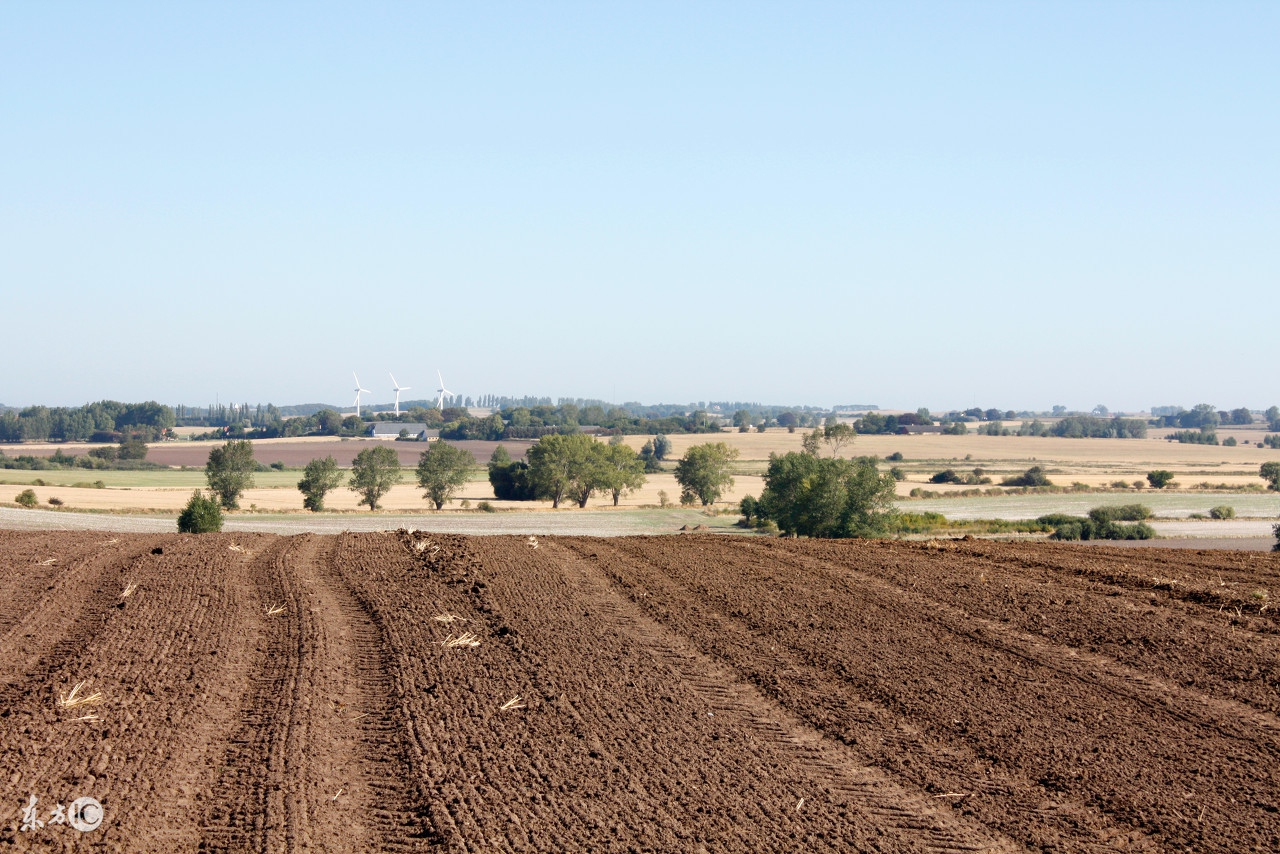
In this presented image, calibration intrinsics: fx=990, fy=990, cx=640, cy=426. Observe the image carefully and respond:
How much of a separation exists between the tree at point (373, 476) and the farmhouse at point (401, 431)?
7228 cm

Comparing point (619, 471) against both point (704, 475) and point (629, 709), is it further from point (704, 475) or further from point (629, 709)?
point (629, 709)

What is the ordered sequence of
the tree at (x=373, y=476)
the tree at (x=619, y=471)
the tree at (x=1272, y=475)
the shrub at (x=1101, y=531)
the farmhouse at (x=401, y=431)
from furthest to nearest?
the farmhouse at (x=401, y=431) < the tree at (x=1272, y=475) < the tree at (x=619, y=471) < the tree at (x=373, y=476) < the shrub at (x=1101, y=531)

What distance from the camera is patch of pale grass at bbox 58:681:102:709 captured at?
948cm

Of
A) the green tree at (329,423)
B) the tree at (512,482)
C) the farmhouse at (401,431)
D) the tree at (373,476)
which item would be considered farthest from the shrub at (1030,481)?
the green tree at (329,423)

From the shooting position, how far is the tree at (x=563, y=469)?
74188 mm

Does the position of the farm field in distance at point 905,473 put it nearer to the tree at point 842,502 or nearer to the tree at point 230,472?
the tree at point 230,472

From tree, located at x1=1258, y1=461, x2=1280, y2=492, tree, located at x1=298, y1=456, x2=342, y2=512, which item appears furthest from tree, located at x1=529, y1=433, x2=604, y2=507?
tree, located at x1=1258, y1=461, x2=1280, y2=492

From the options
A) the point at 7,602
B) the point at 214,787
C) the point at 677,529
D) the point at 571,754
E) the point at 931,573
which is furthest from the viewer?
the point at 677,529

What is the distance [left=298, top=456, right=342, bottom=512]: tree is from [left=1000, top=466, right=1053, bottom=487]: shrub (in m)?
54.2

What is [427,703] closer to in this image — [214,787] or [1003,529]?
[214,787]

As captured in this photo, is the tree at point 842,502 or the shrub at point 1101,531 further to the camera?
the shrub at point 1101,531

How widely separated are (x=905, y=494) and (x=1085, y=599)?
198ft

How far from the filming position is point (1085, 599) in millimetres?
16422

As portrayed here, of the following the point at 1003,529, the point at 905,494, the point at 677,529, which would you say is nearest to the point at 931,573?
the point at 1003,529
